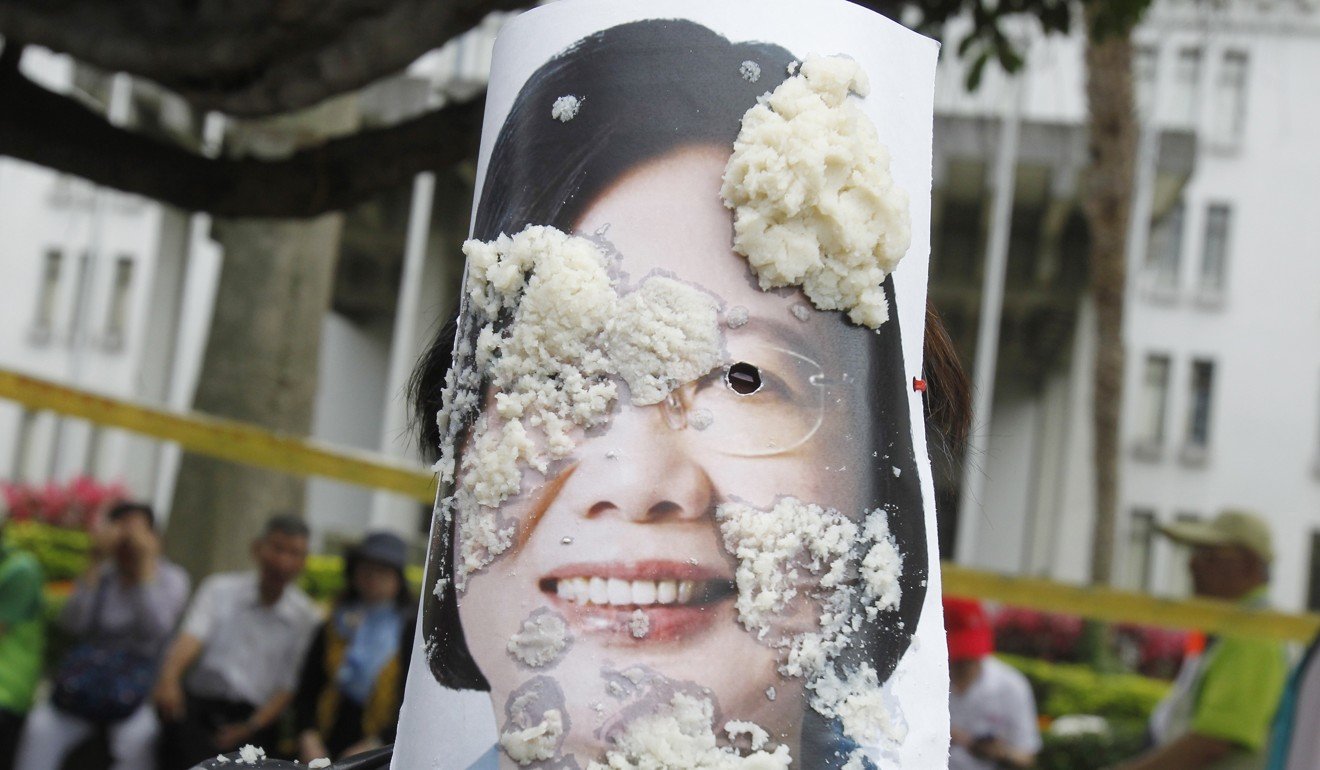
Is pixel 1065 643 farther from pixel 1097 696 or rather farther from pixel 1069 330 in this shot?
pixel 1069 330

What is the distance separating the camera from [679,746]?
50.7 inches

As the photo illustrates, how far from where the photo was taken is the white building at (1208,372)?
19203mm

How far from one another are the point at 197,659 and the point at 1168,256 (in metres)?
17.7

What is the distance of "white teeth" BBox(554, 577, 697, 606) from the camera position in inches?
53.1

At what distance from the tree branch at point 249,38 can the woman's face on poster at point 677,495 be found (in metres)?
1.95

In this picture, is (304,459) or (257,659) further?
(304,459)

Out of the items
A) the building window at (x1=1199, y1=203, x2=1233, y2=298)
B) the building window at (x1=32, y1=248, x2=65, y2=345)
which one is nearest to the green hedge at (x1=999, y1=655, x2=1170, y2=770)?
the building window at (x1=1199, y1=203, x2=1233, y2=298)

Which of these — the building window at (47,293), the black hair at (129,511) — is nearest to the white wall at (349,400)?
the building window at (47,293)

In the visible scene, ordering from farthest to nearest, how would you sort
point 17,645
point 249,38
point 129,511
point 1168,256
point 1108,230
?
point 1168,256 → point 1108,230 → point 129,511 → point 17,645 → point 249,38

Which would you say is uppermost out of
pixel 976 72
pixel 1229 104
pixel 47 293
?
pixel 1229 104

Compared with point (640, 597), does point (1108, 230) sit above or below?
above

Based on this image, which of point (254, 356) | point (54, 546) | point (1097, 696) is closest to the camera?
point (254, 356)

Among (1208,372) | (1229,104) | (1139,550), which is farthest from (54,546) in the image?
(1229,104)

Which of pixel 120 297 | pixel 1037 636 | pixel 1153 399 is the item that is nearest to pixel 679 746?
pixel 1037 636
